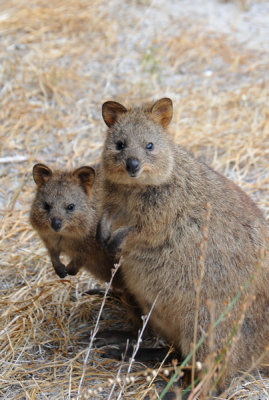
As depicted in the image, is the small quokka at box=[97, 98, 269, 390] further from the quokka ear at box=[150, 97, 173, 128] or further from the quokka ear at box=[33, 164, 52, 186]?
the quokka ear at box=[33, 164, 52, 186]

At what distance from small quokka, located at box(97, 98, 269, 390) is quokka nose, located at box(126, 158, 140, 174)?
0.36 ft

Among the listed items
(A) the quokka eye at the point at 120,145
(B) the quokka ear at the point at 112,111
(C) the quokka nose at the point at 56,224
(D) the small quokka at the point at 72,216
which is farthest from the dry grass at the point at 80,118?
(B) the quokka ear at the point at 112,111

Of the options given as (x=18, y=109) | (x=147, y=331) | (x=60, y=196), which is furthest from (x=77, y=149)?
(x=147, y=331)

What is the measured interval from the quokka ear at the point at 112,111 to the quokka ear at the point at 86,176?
1.87ft

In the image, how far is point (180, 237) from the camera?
430 cm

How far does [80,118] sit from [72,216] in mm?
3040

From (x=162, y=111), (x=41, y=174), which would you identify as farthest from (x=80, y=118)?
(x=162, y=111)

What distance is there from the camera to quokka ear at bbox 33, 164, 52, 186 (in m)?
4.90

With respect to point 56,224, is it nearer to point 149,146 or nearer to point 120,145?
point 120,145

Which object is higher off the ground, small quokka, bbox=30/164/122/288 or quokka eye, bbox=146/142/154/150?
quokka eye, bbox=146/142/154/150

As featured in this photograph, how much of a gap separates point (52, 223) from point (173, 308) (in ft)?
3.87

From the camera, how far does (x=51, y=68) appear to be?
8188 millimetres

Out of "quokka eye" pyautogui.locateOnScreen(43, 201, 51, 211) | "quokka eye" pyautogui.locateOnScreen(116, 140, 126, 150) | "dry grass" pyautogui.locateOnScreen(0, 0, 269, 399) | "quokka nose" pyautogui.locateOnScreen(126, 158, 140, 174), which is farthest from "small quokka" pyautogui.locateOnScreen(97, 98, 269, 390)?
"quokka eye" pyautogui.locateOnScreen(43, 201, 51, 211)

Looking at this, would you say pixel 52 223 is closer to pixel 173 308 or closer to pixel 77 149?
pixel 173 308
